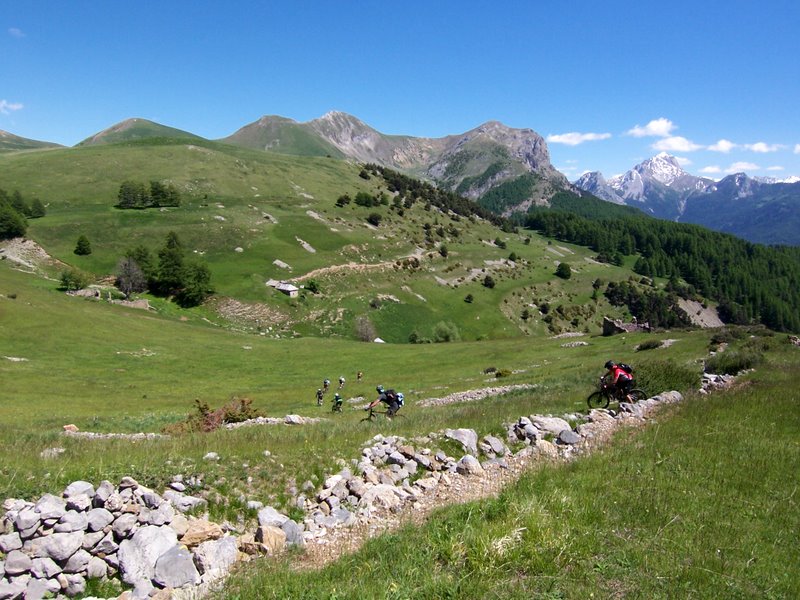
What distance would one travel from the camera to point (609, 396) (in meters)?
19.8

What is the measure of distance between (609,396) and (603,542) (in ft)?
43.1

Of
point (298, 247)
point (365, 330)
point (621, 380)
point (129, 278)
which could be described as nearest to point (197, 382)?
point (621, 380)

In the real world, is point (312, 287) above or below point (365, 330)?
above

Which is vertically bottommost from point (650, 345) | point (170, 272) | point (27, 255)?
point (650, 345)

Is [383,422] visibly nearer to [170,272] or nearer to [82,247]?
[170,272]

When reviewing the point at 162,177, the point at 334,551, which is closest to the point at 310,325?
the point at 334,551

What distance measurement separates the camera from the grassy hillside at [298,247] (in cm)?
10144

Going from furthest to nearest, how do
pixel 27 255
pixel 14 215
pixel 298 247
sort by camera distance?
pixel 298 247 < pixel 14 215 < pixel 27 255

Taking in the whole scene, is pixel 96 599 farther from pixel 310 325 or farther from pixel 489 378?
pixel 310 325

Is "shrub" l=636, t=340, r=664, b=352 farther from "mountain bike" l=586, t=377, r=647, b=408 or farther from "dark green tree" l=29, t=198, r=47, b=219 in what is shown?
"dark green tree" l=29, t=198, r=47, b=219

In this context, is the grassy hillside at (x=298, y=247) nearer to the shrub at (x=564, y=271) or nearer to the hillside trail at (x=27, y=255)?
the hillside trail at (x=27, y=255)

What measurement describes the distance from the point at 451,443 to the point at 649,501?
262 inches

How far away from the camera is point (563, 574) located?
22.7 ft

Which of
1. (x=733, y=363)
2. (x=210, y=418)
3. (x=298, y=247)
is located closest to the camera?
(x=210, y=418)
